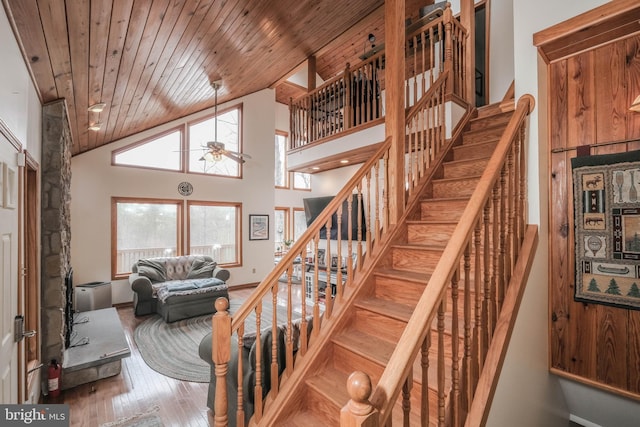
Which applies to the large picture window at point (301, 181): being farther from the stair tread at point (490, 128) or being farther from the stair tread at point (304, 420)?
the stair tread at point (304, 420)

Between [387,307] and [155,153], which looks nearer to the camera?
[387,307]

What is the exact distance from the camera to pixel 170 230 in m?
6.29

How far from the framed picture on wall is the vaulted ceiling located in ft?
9.28

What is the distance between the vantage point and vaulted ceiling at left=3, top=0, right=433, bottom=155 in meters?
1.90

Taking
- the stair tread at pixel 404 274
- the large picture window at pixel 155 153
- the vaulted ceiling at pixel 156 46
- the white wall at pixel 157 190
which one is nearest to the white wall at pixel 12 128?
the vaulted ceiling at pixel 156 46

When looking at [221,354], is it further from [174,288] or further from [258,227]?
[258,227]

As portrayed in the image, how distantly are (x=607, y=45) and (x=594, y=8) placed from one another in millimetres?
259

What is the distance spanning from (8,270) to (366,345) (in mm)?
2246

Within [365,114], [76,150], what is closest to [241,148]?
[76,150]

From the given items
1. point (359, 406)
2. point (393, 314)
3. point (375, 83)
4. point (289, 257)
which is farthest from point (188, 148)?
point (359, 406)

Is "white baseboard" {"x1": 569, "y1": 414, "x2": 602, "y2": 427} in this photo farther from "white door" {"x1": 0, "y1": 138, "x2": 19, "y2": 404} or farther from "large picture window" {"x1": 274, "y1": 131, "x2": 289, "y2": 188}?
"large picture window" {"x1": 274, "y1": 131, "x2": 289, "y2": 188}

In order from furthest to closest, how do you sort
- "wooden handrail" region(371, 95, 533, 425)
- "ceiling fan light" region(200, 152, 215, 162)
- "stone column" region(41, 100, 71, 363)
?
"ceiling fan light" region(200, 152, 215, 162) < "stone column" region(41, 100, 71, 363) < "wooden handrail" region(371, 95, 533, 425)

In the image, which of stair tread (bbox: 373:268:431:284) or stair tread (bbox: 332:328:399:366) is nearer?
stair tread (bbox: 332:328:399:366)

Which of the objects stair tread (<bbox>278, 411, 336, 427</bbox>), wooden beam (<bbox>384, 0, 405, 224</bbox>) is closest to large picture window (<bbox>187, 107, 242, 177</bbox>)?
wooden beam (<bbox>384, 0, 405, 224</bbox>)
